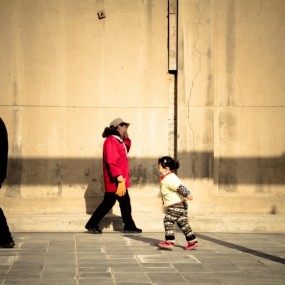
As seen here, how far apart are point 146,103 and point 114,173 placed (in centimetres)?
146

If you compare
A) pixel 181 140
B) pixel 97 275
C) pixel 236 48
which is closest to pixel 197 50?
pixel 236 48

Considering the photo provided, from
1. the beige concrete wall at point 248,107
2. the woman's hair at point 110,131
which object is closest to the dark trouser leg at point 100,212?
the woman's hair at point 110,131

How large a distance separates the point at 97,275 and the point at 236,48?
507cm

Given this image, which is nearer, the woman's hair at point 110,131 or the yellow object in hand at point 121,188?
the yellow object in hand at point 121,188

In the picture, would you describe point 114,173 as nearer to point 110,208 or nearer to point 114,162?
point 114,162

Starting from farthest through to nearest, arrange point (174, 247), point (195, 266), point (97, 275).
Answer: point (174, 247) < point (195, 266) < point (97, 275)

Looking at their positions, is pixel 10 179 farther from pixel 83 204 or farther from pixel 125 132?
pixel 125 132

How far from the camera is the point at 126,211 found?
8711mm

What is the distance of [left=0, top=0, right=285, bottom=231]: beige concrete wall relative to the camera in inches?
364

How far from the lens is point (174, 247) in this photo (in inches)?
301

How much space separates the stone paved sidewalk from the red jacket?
753 mm

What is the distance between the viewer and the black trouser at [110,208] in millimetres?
8625

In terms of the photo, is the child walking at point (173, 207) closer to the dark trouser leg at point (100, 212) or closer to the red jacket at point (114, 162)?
the red jacket at point (114, 162)

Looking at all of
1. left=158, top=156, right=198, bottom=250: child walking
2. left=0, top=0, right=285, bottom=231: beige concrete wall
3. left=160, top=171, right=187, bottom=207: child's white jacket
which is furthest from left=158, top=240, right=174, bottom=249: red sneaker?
left=0, top=0, right=285, bottom=231: beige concrete wall
